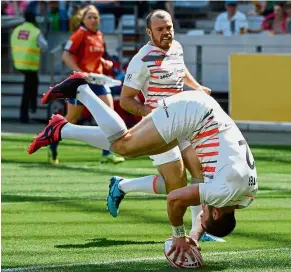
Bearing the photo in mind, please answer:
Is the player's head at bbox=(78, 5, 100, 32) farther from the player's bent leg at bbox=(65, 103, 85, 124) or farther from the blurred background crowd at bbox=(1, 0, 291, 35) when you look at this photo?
the blurred background crowd at bbox=(1, 0, 291, 35)

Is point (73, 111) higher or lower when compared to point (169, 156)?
lower

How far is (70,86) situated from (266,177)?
19.9ft

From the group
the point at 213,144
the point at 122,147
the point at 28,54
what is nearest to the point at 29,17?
the point at 28,54

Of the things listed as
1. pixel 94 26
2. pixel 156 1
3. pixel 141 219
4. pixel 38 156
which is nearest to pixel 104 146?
pixel 141 219

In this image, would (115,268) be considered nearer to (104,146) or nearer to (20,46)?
(104,146)

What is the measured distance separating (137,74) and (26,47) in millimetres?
15239

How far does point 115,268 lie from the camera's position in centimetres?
782

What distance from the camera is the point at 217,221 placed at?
7.77 metres

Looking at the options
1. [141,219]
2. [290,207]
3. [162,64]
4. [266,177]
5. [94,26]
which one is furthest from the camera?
[94,26]

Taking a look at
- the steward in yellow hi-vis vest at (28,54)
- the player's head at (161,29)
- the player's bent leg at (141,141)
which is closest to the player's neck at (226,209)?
the player's bent leg at (141,141)

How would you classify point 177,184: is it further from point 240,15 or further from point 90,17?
point 240,15

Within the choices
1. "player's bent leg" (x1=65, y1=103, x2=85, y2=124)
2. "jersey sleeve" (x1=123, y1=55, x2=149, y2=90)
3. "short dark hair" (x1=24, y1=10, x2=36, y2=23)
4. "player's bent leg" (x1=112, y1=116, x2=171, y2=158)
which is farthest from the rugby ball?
"short dark hair" (x1=24, y1=10, x2=36, y2=23)

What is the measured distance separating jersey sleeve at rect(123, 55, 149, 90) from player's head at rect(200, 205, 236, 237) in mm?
2038

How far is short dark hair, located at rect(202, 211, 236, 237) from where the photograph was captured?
7.78 metres
